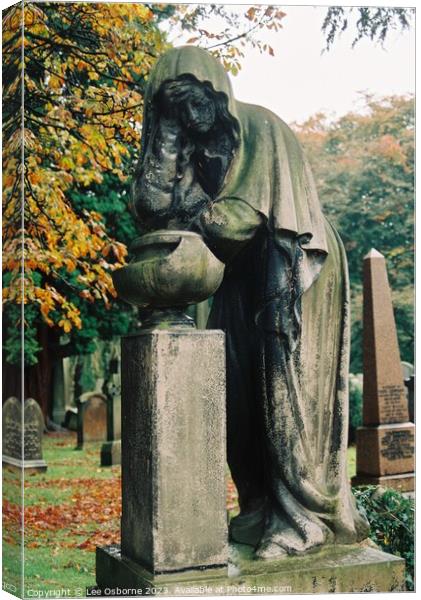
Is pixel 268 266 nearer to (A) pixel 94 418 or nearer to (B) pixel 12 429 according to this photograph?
(B) pixel 12 429

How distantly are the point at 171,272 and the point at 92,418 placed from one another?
12.7 meters

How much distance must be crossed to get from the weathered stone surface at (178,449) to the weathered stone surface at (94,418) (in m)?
12.2

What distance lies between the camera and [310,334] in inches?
161

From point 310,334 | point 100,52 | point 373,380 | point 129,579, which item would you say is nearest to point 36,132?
point 100,52

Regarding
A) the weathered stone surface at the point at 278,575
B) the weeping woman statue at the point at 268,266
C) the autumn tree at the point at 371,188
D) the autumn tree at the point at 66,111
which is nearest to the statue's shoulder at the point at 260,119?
the weeping woman statue at the point at 268,266

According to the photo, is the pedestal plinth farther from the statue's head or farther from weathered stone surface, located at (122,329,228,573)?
the statue's head

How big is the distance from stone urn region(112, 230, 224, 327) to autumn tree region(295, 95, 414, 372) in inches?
295

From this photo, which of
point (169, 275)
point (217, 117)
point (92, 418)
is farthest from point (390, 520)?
point (92, 418)

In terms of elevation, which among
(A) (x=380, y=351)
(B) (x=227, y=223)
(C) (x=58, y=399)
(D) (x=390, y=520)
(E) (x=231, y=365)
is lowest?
(D) (x=390, y=520)

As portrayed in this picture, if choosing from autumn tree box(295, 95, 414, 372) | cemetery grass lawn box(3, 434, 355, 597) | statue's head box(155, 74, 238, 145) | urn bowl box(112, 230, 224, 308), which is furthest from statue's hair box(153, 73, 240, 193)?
autumn tree box(295, 95, 414, 372)

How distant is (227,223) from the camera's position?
12.6ft

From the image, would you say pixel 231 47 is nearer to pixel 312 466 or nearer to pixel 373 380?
pixel 312 466

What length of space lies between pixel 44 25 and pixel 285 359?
3976 mm

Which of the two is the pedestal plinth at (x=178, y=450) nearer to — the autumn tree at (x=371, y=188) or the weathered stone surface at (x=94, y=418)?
the autumn tree at (x=371, y=188)
